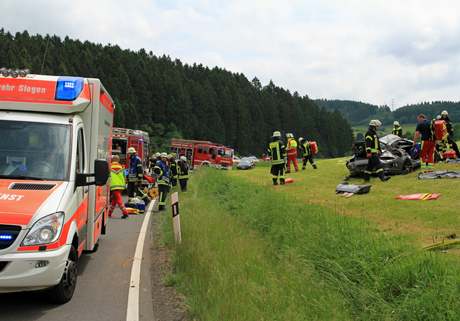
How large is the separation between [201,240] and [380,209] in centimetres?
414

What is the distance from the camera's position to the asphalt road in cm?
442

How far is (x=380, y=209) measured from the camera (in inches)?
337

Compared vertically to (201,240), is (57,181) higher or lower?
higher

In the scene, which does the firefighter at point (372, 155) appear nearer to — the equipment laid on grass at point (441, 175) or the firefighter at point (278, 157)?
the equipment laid on grass at point (441, 175)

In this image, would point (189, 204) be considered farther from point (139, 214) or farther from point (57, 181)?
point (57, 181)

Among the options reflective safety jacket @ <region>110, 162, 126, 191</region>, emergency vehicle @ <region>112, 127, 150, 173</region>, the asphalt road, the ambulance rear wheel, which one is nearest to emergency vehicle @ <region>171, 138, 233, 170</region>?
emergency vehicle @ <region>112, 127, 150, 173</region>

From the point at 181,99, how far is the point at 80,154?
101776mm

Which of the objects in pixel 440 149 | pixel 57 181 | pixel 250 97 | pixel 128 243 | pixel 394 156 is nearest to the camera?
pixel 57 181

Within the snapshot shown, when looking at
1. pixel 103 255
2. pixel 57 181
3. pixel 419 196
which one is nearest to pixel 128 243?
pixel 103 255

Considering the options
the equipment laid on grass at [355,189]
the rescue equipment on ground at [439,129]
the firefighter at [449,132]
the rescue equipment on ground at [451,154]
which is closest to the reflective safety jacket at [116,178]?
the equipment laid on grass at [355,189]

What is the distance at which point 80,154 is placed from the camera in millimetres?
5504

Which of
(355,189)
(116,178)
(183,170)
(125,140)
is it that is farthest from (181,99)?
(355,189)

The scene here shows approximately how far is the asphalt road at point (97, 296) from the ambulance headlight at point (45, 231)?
0.90 meters

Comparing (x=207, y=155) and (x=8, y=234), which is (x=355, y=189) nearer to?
(x=8, y=234)
